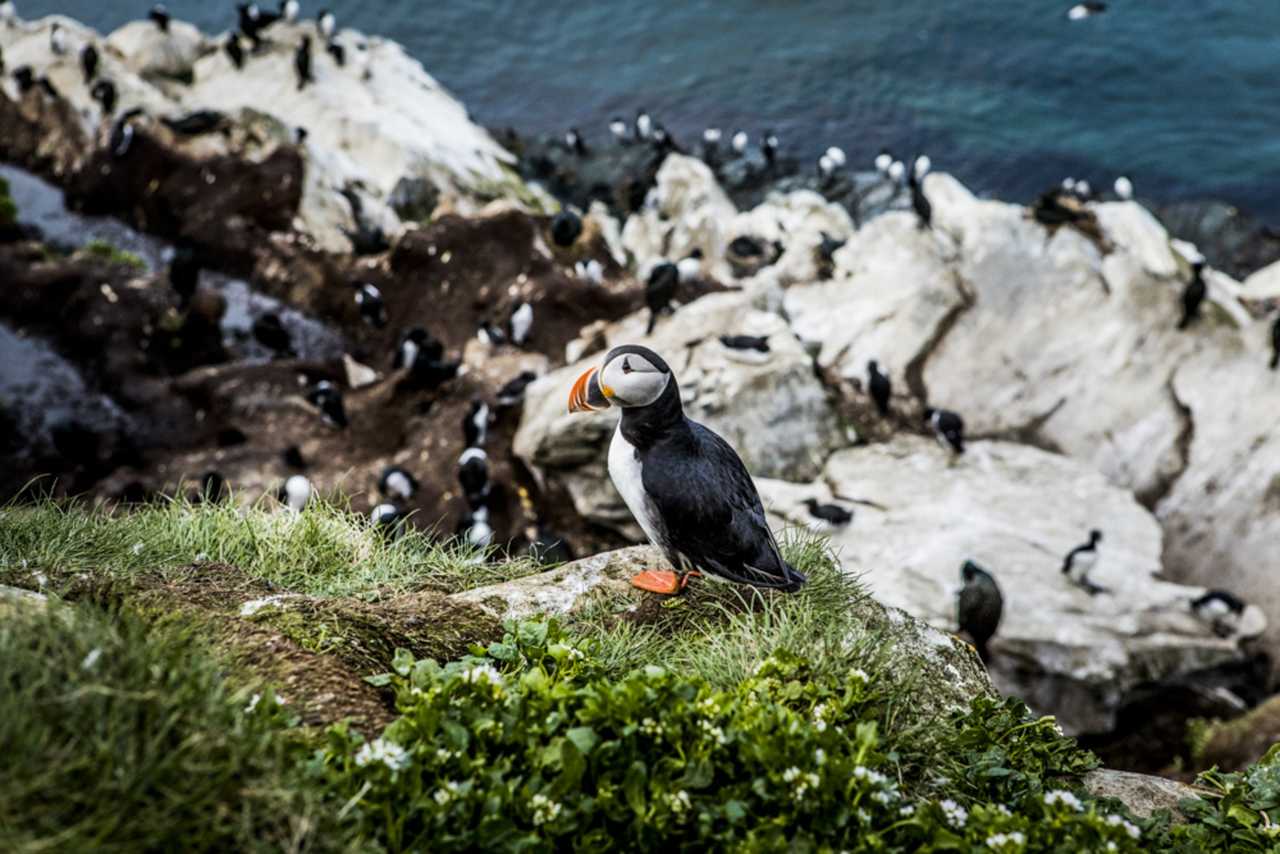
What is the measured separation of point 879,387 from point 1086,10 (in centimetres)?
2184

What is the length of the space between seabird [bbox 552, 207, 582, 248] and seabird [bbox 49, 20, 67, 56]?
39.1 ft

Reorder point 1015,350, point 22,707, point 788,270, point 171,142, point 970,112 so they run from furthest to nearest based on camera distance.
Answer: point 970,112, point 171,142, point 788,270, point 1015,350, point 22,707

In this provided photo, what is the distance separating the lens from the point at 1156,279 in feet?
47.9

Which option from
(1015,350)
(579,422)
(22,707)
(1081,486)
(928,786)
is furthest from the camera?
(1015,350)

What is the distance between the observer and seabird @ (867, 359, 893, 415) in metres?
13.4

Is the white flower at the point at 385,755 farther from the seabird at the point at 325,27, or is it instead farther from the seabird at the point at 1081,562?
the seabird at the point at 325,27

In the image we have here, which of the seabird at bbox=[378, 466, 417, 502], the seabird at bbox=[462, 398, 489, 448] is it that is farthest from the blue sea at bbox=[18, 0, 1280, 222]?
the seabird at bbox=[378, 466, 417, 502]

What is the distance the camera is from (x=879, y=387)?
13.4 meters

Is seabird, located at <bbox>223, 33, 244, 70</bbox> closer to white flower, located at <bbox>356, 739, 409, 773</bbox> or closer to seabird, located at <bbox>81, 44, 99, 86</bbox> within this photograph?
seabird, located at <bbox>81, 44, 99, 86</bbox>

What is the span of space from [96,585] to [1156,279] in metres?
13.9

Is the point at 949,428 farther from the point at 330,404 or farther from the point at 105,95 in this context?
the point at 105,95

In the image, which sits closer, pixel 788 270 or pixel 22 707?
pixel 22 707

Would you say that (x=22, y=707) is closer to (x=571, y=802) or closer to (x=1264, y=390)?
(x=571, y=802)

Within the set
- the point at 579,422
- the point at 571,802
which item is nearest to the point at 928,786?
the point at 571,802
